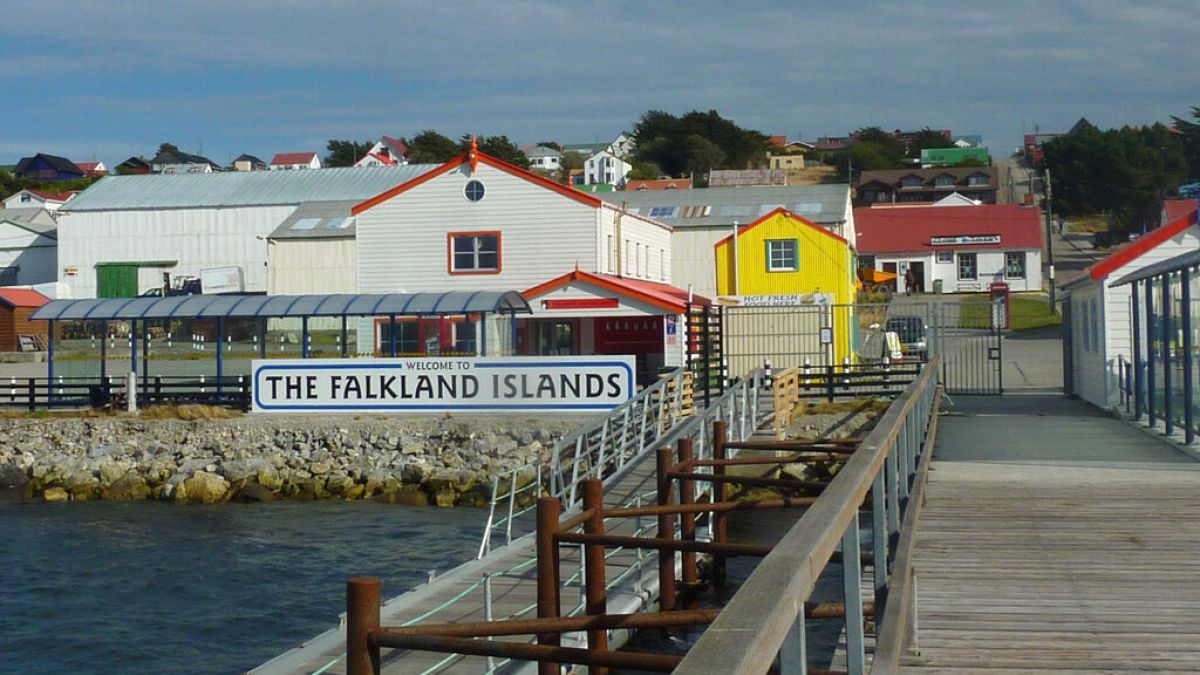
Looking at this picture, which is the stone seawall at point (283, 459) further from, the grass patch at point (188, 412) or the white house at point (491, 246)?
the white house at point (491, 246)

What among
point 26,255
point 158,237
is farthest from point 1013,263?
point 26,255

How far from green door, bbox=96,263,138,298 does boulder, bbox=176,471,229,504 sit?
131ft

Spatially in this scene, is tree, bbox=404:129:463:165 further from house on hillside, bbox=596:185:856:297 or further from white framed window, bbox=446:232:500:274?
white framed window, bbox=446:232:500:274

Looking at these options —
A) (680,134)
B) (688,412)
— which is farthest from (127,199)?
(680,134)

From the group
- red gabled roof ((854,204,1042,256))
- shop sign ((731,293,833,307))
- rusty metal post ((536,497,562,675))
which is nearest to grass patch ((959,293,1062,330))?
red gabled roof ((854,204,1042,256))

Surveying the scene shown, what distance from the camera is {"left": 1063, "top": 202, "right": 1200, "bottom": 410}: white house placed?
24.3 meters

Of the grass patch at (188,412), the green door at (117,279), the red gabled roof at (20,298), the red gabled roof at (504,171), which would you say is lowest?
the grass patch at (188,412)

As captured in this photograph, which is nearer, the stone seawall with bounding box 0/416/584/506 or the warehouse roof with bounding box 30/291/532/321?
the stone seawall with bounding box 0/416/584/506

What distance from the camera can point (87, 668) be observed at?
49.0 ft

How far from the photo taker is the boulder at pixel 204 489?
27.8 m

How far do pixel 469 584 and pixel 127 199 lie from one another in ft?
195

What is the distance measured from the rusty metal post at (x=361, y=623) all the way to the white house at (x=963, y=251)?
7526cm

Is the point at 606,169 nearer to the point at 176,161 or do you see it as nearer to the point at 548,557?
the point at 176,161

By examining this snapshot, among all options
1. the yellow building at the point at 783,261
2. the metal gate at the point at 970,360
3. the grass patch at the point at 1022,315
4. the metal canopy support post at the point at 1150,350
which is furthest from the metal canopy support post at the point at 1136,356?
the grass patch at the point at 1022,315
